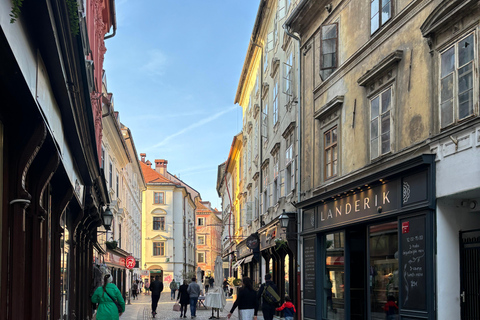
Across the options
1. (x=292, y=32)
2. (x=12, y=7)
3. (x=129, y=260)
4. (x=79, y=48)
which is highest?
(x=292, y=32)

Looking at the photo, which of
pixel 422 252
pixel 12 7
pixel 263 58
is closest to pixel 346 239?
pixel 422 252

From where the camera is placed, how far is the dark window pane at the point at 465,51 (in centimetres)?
1035

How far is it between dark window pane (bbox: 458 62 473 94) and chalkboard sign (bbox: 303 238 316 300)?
8909mm

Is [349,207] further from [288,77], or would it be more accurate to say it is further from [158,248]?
[158,248]

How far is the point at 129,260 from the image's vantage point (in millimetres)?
36844

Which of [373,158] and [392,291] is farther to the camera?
[373,158]

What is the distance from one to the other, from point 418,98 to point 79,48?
7336 mm

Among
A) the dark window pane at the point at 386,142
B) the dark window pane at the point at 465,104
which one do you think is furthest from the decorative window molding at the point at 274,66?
the dark window pane at the point at 465,104

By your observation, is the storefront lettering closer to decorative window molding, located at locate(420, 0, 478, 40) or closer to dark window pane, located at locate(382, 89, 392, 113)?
dark window pane, located at locate(382, 89, 392, 113)

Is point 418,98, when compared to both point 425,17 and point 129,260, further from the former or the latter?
point 129,260

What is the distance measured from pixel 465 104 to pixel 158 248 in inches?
2944

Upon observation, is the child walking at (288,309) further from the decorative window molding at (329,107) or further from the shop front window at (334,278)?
the decorative window molding at (329,107)

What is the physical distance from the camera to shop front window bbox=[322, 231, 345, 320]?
1666 cm

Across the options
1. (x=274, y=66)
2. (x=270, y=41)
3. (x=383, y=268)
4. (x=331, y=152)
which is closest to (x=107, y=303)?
(x=383, y=268)
